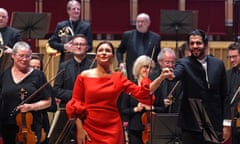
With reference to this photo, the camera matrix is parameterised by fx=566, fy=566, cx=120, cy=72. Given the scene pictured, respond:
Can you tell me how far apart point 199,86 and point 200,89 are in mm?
26

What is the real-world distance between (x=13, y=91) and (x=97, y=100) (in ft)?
3.74

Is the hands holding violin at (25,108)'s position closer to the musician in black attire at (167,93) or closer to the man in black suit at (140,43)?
the musician in black attire at (167,93)

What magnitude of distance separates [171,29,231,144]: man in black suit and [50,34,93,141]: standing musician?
66.2 inches

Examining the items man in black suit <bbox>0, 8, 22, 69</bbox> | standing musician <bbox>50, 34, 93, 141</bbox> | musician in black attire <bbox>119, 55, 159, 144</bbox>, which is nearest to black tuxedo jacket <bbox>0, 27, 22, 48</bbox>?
man in black suit <bbox>0, 8, 22, 69</bbox>

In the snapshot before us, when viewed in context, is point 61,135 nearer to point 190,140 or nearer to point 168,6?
point 190,140

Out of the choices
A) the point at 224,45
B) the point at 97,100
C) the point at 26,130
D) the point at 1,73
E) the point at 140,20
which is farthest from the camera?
the point at 224,45

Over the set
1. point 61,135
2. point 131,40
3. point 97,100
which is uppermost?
point 131,40

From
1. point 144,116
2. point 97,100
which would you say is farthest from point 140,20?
point 97,100

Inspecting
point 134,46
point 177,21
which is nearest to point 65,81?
point 134,46

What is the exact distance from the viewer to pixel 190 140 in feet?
15.1

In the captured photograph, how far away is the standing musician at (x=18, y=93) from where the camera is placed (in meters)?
5.35

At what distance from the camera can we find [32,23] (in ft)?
26.0

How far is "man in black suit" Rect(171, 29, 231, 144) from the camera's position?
4.57 meters

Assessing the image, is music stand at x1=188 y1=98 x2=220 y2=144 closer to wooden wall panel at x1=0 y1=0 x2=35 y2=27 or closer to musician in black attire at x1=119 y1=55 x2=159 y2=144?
musician in black attire at x1=119 y1=55 x2=159 y2=144
